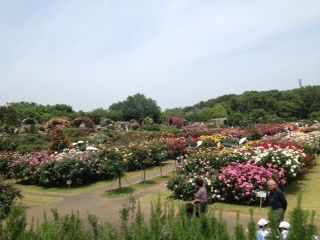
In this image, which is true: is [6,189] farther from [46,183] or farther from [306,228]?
[306,228]

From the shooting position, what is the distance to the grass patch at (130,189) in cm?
1544

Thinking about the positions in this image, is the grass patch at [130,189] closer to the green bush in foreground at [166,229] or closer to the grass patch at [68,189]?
the grass patch at [68,189]

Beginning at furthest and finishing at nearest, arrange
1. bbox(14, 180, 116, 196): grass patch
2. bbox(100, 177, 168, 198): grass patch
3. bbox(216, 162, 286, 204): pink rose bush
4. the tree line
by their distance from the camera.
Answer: the tree line → bbox(14, 180, 116, 196): grass patch → bbox(100, 177, 168, 198): grass patch → bbox(216, 162, 286, 204): pink rose bush

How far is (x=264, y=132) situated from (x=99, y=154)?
59.9 ft

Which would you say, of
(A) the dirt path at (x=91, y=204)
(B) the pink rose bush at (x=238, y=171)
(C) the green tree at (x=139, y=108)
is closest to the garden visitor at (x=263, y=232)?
(A) the dirt path at (x=91, y=204)

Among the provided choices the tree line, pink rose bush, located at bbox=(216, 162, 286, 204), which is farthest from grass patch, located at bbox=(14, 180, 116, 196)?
the tree line

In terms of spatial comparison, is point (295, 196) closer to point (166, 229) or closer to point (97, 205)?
point (97, 205)

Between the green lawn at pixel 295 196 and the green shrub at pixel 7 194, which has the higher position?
the green shrub at pixel 7 194

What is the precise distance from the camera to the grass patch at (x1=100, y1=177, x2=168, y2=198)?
50.6 feet

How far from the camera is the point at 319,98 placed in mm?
73125

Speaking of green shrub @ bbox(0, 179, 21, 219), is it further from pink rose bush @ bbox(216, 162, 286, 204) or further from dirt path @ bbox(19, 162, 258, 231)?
pink rose bush @ bbox(216, 162, 286, 204)

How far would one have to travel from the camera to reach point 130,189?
16344mm

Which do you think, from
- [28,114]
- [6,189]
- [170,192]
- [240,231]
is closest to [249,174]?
[170,192]

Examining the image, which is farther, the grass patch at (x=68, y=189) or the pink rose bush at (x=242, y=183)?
the grass patch at (x=68, y=189)
